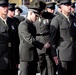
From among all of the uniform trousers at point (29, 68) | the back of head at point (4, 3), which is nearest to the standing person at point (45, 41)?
the uniform trousers at point (29, 68)

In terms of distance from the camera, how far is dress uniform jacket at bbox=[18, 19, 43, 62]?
6.51 m

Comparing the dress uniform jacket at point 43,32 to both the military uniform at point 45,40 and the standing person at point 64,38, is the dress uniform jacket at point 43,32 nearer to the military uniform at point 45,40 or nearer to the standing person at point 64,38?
the military uniform at point 45,40

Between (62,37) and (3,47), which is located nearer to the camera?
(3,47)

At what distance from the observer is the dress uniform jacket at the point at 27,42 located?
21.3ft

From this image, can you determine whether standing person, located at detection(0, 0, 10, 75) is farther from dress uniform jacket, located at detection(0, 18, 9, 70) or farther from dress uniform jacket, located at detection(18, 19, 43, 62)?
dress uniform jacket, located at detection(18, 19, 43, 62)

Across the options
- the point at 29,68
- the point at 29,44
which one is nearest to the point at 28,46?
the point at 29,44

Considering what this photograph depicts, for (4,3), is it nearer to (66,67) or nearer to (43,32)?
(66,67)

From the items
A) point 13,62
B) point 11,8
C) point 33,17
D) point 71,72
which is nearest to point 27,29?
point 33,17

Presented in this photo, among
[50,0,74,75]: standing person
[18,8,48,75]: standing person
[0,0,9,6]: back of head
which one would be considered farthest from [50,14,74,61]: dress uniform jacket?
[0,0,9,6]: back of head

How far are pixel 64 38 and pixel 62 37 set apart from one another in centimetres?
5

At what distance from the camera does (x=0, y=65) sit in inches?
237

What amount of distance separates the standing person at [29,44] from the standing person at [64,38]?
0.73 meters

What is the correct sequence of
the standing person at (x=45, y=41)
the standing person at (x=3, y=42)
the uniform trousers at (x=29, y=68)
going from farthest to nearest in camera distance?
the standing person at (x=45, y=41) < the uniform trousers at (x=29, y=68) < the standing person at (x=3, y=42)

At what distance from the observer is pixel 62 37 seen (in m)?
7.34
